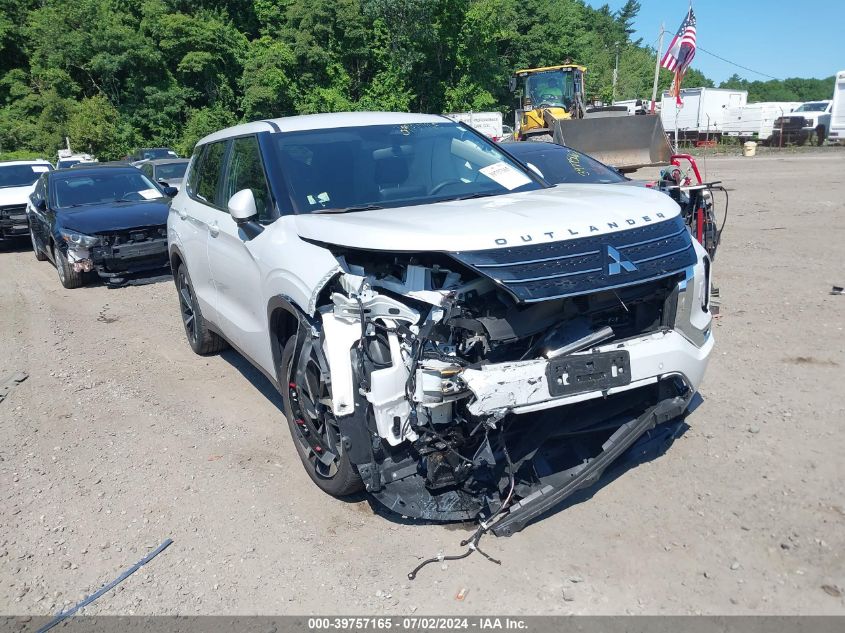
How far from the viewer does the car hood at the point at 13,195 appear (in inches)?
552

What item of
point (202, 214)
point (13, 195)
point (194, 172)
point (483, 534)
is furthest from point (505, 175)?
point (13, 195)

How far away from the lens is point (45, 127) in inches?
1588

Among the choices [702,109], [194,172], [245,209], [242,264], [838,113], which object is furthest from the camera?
[702,109]

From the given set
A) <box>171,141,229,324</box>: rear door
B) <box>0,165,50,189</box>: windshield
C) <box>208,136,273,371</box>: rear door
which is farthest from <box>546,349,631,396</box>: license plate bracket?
<box>0,165,50,189</box>: windshield

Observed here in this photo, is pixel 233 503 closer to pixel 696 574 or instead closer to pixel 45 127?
pixel 696 574

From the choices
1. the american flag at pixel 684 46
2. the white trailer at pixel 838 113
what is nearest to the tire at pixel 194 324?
the american flag at pixel 684 46

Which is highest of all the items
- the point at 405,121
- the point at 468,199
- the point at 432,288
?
the point at 405,121

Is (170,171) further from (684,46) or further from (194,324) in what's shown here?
(684,46)

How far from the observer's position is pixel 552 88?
91.4 feet

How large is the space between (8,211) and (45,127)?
102 ft

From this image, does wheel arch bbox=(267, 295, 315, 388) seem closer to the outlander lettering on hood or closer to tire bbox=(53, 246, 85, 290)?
the outlander lettering on hood

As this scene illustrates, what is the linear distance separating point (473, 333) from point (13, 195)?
14.1m

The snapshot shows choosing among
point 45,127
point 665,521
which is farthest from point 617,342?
point 45,127

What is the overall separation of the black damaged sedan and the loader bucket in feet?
28.8
